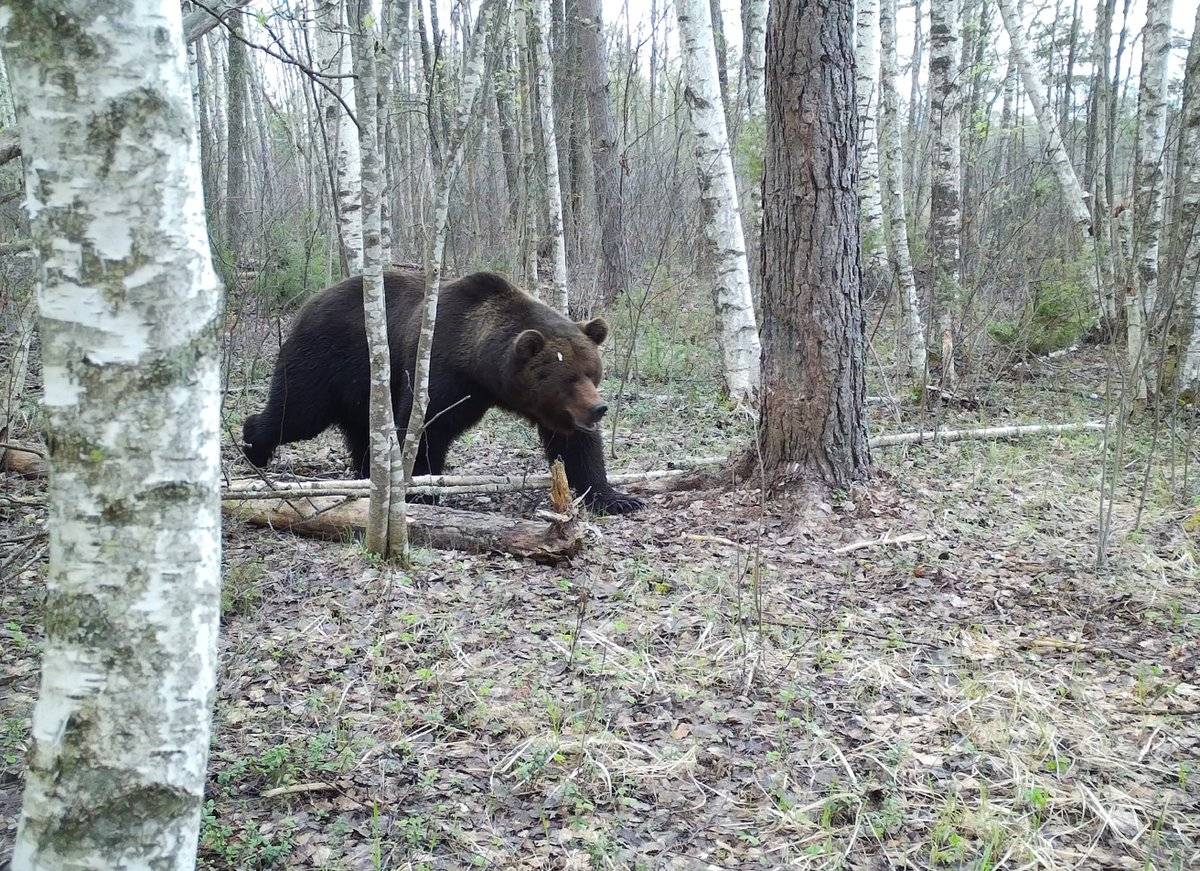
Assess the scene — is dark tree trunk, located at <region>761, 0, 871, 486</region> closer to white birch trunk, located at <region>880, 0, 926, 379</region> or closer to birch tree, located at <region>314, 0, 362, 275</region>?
white birch trunk, located at <region>880, 0, 926, 379</region>

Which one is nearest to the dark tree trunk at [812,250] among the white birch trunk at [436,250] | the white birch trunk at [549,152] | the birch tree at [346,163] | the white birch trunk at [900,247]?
the white birch trunk at [436,250]

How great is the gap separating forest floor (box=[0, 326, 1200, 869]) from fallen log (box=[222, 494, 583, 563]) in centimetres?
13

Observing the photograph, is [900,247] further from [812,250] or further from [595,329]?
[595,329]

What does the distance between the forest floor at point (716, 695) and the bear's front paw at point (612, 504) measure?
256mm

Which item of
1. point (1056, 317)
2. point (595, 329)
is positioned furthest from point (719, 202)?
point (1056, 317)

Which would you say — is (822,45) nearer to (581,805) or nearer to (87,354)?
(581,805)

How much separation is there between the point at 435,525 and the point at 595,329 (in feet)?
7.49

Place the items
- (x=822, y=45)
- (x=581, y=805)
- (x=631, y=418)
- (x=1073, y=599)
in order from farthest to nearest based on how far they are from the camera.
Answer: (x=631, y=418), (x=822, y=45), (x=1073, y=599), (x=581, y=805)

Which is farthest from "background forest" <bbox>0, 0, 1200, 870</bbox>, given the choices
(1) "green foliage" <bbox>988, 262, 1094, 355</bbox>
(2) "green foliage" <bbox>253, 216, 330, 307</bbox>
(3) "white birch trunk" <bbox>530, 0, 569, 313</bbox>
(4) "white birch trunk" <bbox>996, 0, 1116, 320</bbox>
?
(2) "green foliage" <bbox>253, 216, 330, 307</bbox>

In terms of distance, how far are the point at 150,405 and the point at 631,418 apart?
823 cm

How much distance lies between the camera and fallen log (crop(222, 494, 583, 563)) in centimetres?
590

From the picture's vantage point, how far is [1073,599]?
5441 mm

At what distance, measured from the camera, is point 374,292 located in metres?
5.10

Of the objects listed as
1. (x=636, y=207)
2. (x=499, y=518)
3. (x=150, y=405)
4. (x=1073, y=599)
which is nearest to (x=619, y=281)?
(x=636, y=207)
